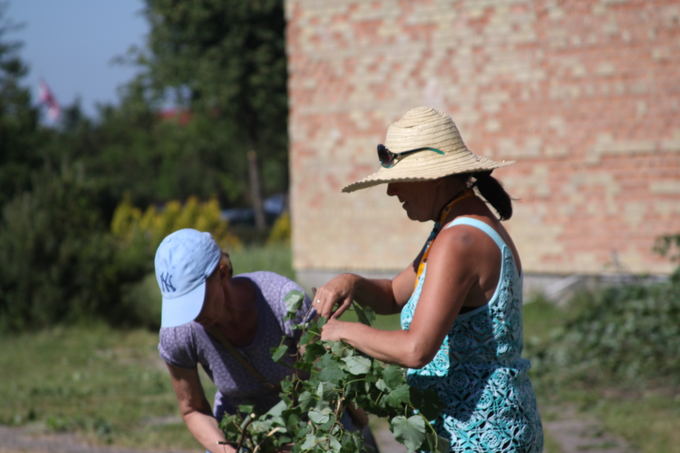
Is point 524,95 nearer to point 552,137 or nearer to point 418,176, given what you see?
point 552,137

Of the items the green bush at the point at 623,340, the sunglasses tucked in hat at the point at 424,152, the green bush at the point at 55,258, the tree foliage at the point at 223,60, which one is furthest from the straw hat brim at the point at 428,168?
the tree foliage at the point at 223,60

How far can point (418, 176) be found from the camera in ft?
8.70

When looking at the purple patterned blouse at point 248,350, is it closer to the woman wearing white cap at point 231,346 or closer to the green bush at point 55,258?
the woman wearing white cap at point 231,346

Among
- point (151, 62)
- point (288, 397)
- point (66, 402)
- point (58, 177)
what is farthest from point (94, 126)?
point (288, 397)

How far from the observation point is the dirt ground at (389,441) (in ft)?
21.4

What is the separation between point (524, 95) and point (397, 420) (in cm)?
1069

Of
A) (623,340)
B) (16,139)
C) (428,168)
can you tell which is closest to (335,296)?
(428,168)

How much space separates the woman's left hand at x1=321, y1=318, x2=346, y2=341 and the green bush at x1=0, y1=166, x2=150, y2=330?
35.7 feet

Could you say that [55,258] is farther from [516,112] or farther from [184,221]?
[184,221]

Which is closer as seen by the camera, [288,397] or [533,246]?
[288,397]

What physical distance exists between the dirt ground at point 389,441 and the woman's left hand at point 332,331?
4293 mm

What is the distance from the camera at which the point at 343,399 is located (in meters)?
2.68

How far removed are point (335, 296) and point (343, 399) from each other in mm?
353

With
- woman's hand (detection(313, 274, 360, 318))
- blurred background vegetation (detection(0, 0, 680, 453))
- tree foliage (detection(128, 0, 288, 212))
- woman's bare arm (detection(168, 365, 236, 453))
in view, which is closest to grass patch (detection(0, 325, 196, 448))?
blurred background vegetation (detection(0, 0, 680, 453))
